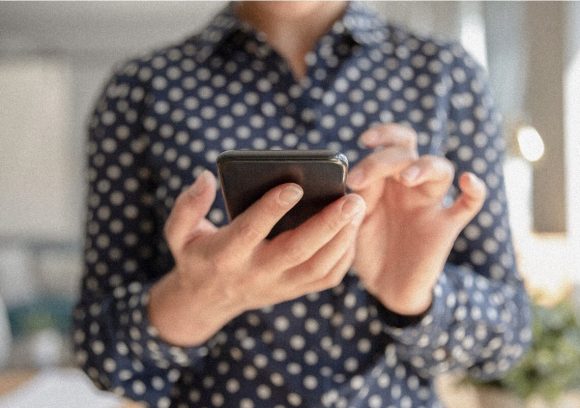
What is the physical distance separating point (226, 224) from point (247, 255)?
141mm

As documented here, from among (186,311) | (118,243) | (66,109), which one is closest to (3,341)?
(66,109)

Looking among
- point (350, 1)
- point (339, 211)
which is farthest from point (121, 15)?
point (339, 211)

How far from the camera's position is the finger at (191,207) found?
1.60 feet

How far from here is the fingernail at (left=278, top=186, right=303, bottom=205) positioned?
1.47ft

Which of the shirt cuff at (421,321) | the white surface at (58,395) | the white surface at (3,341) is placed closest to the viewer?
the shirt cuff at (421,321)

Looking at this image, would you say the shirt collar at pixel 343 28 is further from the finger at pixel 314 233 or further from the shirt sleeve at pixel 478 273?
the finger at pixel 314 233

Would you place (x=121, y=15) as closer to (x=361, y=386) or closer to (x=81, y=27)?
(x=81, y=27)

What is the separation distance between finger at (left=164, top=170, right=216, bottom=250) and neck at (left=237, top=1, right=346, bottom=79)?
195 mm

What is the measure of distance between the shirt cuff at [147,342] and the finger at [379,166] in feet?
0.60

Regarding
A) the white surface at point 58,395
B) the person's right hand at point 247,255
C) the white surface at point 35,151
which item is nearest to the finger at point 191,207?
the person's right hand at point 247,255

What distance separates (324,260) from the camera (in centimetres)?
49

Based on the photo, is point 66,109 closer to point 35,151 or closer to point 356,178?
point 35,151

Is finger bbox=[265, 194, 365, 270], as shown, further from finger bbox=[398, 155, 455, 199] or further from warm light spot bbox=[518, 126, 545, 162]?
warm light spot bbox=[518, 126, 545, 162]

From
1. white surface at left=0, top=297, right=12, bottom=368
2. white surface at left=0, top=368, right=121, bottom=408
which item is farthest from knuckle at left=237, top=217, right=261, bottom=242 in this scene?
white surface at left=0, top=297, right=12, bottom=368
